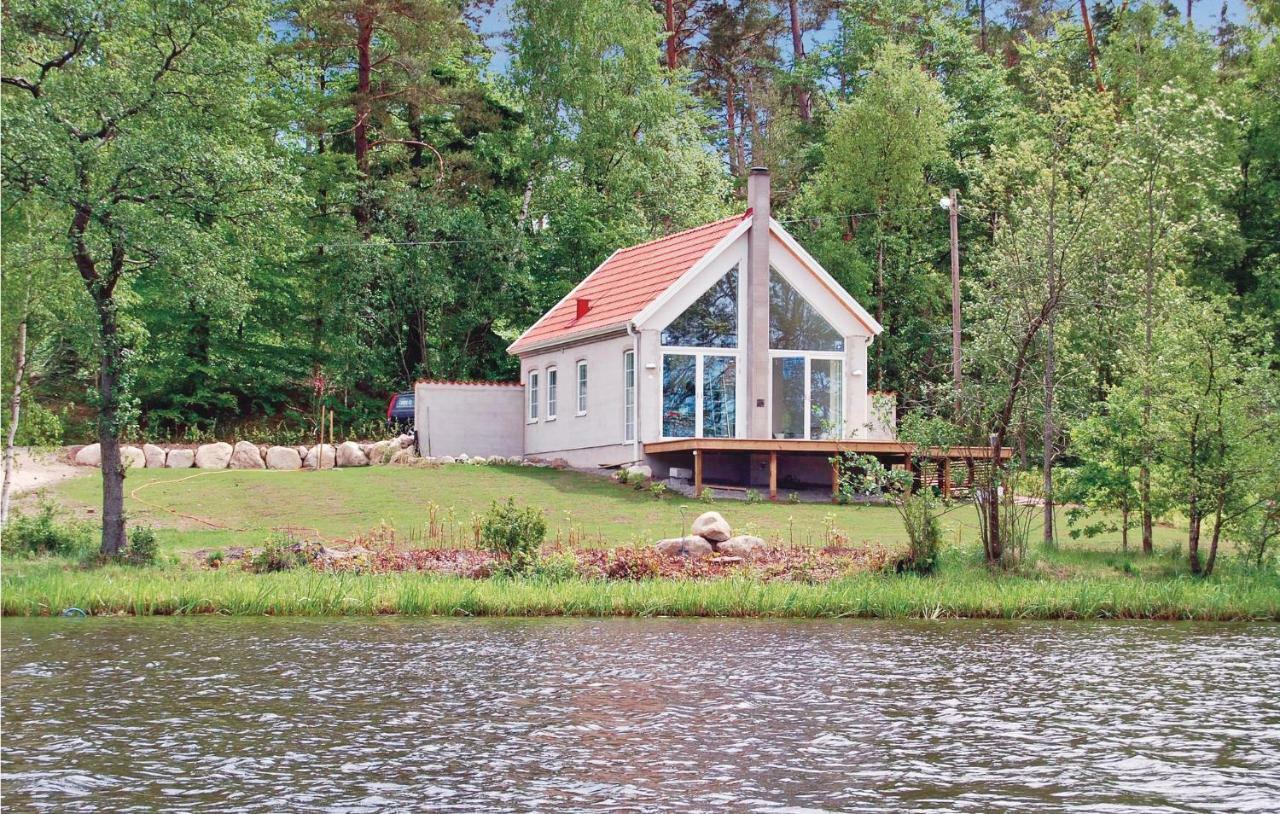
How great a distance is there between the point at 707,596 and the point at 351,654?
5557 mm

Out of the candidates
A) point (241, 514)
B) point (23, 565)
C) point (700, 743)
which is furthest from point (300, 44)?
point (700, 743)

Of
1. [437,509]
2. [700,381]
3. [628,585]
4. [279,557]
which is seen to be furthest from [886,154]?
[279,557]

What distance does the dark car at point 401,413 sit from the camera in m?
38.2

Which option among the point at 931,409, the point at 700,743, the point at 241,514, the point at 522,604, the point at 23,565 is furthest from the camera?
the point at 241,514

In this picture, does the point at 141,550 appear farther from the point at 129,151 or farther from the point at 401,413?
the point at 401,413

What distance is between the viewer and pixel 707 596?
1811 cm

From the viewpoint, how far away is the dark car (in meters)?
38.2

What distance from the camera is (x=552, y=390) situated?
1417 inches

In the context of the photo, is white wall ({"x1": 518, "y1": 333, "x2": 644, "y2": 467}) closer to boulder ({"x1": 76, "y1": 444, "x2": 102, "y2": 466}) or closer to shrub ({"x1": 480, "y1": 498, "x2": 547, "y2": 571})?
boulder ({"x1": 76, "y1": 444, "x2": 102, "y2": 466})

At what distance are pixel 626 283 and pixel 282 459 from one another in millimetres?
9650

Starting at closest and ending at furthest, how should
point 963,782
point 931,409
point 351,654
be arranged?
1. point 963,782
2. point 351,654
3. point 931,409

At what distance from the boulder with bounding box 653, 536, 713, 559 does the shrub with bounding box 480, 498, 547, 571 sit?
6.65ft

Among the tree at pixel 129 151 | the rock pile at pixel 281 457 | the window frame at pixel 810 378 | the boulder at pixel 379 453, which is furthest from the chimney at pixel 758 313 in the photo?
the tree at pixel 129 151

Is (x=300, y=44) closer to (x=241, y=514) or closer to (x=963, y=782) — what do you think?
(x=241, y=514)
